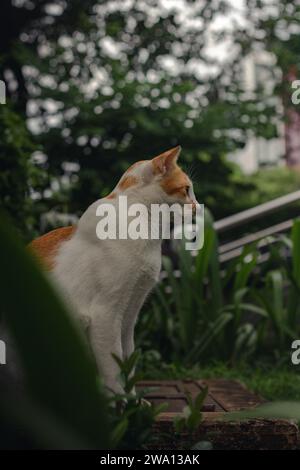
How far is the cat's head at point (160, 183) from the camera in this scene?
60.1 inches

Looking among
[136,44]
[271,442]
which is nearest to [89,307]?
[271,442]

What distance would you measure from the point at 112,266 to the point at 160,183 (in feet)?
0.79

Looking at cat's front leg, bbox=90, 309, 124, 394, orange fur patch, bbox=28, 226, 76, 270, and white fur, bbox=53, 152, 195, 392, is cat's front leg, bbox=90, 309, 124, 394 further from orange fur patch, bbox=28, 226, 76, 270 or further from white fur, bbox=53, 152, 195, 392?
orange fur patch, bbox=28, 226, 76, 270

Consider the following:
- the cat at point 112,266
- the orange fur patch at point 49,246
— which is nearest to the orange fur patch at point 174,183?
the cat at point 112,266

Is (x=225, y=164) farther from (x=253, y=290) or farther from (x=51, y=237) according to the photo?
(x=51, y=237)

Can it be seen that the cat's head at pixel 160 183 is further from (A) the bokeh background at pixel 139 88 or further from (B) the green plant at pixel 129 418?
(A) the bokeh background at pixel 139 88

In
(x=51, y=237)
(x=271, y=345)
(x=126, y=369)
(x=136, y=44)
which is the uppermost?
(x=136, y=44)

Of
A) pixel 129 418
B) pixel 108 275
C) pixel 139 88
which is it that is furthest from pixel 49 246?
pixel 139 88

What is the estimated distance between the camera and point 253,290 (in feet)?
10.9

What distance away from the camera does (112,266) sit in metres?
1.46

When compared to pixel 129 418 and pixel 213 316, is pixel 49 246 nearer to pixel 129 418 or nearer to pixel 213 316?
pixel 129 418

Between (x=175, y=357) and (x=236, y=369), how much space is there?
0.36 metres

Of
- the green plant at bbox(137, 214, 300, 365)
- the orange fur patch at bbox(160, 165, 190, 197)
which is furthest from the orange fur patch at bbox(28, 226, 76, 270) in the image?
the green plant at bbox(137, 214, 300, 365)

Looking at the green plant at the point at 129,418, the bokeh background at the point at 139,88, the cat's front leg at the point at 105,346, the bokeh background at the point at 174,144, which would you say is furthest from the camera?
the bokeh background at the point at 139,88
